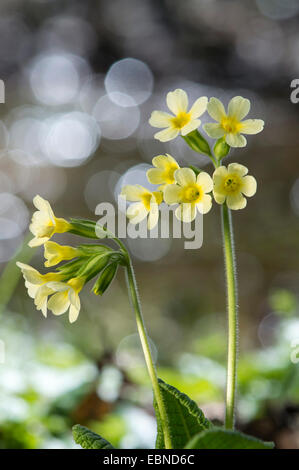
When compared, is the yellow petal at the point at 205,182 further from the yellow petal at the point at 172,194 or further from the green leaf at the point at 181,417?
the green leaf at the point at 181,417

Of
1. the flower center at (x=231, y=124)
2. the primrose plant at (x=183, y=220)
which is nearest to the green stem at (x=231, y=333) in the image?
the primrose plant at (x=183, y=220)

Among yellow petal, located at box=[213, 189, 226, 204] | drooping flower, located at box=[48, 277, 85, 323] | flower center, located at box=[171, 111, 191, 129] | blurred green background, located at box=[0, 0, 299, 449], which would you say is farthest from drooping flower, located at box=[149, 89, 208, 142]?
blurred green background, located at box=[0, 0, 299, 449]

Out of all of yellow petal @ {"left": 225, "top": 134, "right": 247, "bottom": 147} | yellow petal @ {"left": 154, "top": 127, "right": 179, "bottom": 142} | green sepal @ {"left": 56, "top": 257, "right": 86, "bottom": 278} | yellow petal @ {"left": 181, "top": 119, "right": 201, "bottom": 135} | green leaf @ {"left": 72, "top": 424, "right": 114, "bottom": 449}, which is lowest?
green leaf @ {"left": 72, "top": 424, "right": 114, "bottom": 449}

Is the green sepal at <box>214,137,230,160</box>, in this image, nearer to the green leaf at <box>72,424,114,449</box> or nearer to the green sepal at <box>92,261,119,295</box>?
the green sepal at <box>92,261,119,295</box>

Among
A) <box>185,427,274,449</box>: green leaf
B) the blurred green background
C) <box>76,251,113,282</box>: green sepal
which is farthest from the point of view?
the blurred green background

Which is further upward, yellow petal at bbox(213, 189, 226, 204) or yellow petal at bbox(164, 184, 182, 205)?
yellow petal at bbox(164, 184, 182, 205)

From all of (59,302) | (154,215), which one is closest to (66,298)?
(59,302)

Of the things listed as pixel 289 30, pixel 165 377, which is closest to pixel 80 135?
pixel 289 30
